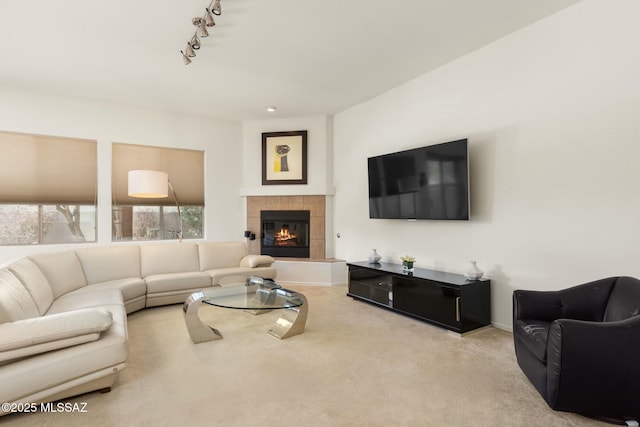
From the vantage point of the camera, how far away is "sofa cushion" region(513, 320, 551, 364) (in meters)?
1.91

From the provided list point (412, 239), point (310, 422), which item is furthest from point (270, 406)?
point (412, 239)

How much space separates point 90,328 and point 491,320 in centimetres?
345

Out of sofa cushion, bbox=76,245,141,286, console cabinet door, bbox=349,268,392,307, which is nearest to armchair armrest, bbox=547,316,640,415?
console cabinet door, bbox=349,268,392,307

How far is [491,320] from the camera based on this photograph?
3285mm

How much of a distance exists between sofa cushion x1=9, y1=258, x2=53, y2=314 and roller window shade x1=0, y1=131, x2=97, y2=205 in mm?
1863

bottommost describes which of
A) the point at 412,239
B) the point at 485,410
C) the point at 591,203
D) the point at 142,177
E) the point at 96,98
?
the point at 485,410

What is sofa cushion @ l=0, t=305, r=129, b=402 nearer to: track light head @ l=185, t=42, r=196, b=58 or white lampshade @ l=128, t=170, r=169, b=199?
white lampshade @ l=128, t=170, r=169, b=199

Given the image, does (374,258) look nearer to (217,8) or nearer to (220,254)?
(220,254)

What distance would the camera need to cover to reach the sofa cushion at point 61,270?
3.22 meters

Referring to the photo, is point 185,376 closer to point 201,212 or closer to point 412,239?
point 412,239

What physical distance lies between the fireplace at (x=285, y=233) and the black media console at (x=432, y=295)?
1.78 meters

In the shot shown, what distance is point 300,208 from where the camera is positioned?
18.7 feet

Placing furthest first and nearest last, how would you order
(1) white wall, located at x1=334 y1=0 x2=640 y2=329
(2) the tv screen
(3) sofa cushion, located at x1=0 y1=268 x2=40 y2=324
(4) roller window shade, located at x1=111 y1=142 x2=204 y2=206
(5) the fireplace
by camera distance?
(5) the fireplace
(4) roller window shade, located at x1=111 y1=142 x2=204 y2=206
(2) the tv screen
(1) white wall, located at x1=334 y1=0 x2=640 y2=329
(3) sofa cushion, located at x1=0 y1=268 x2=40 y2=324

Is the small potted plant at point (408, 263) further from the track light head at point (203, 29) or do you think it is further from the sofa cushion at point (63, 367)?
the track light head at point (203, 29)
